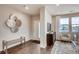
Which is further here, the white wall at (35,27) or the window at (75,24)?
the white wall at (35,27)

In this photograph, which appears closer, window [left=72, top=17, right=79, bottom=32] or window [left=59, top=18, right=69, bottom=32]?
window [left=72, top=17, right=79, bottom=32]

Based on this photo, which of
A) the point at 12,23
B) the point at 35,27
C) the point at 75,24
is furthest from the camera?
the point at 35,27

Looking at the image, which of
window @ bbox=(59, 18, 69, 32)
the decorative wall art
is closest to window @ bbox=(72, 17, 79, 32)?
window @ bbox=(59, 18, 69, 32)

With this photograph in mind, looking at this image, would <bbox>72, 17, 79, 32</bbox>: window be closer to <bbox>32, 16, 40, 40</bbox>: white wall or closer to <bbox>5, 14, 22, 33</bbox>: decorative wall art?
<bbox>32, 16, 40, 40</bbox>: white wall

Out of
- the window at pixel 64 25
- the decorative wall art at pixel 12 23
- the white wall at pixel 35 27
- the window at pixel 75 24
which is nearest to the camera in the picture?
the decorative wall art at pixel 12 23

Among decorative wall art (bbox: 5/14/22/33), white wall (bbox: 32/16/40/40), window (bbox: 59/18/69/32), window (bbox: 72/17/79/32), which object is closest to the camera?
decorative wall art (bbox: 5/14/22/33)

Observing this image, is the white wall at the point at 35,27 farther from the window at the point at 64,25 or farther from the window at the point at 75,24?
the window at the point at 75,24

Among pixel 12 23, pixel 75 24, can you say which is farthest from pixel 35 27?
pixel 75 24

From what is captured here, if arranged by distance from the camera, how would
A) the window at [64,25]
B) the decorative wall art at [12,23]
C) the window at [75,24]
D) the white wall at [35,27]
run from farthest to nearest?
the white wall at [35,27] → the window at [64,25] → the window at [75,24] → the decorative wall art at [12,23]

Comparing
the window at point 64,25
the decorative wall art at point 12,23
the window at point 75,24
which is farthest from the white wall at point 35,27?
the window at point 75,24

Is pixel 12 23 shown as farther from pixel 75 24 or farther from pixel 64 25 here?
pixel 75 24

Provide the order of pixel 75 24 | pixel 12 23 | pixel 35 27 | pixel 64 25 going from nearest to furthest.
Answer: pixel 12 23
pixel 75 24
pixel 64 25
pixel 35 27
